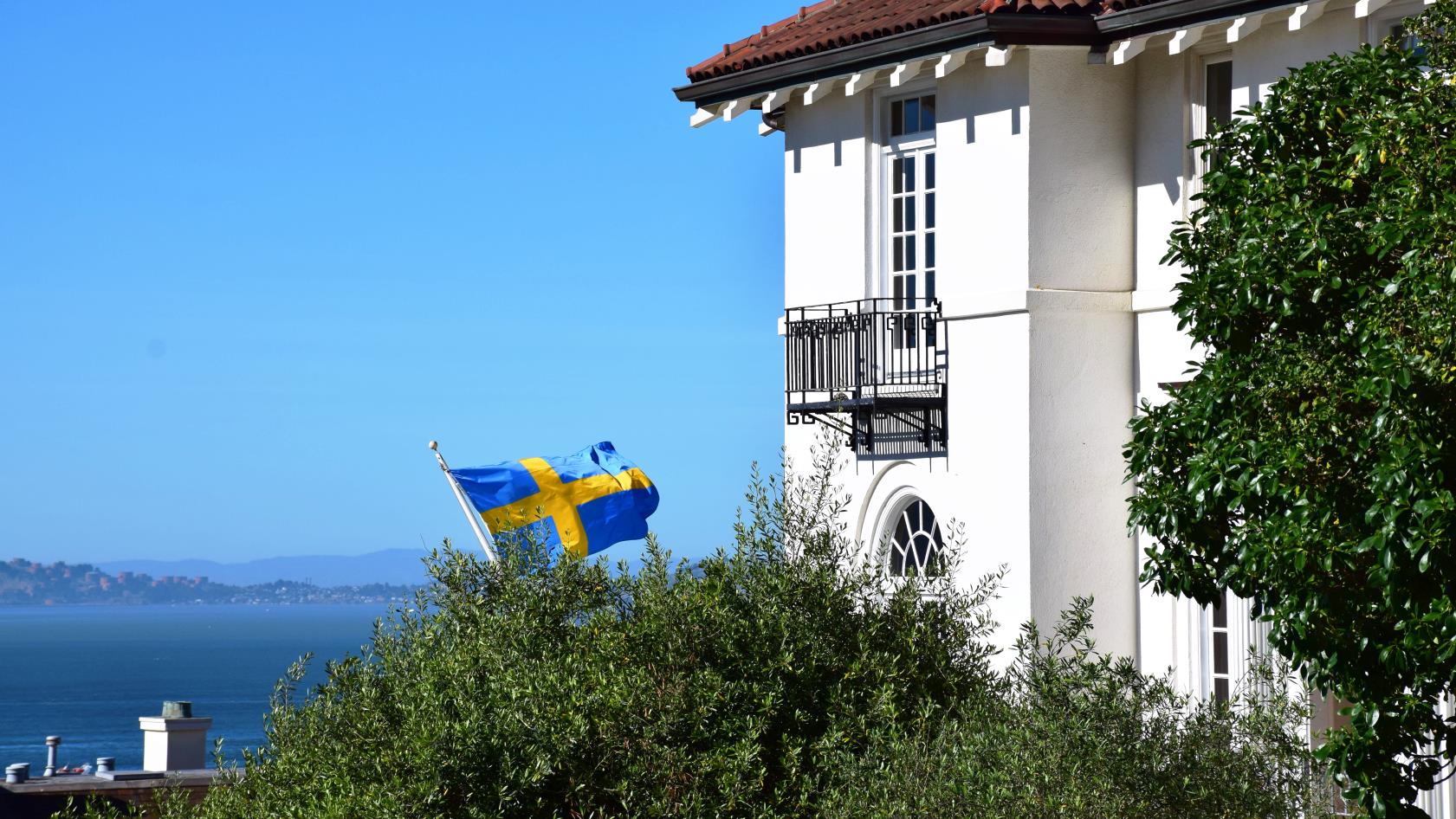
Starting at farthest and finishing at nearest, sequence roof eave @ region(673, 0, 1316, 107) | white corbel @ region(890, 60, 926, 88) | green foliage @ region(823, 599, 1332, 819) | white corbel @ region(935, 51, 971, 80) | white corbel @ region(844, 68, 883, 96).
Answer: white corbel @ region(844, 68, 883, 96) → white corbel @ region(890, 60, 926, 88) → white corbel @ region(935, 51, 971, 80) → roof eave @ region(673, 0, 1316, 107) → green foliage @ region(823, 599, 1332, 819)

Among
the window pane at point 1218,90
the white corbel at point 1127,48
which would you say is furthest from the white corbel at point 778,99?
the window pane at point 1218,90

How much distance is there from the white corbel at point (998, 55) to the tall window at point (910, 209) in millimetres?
1556

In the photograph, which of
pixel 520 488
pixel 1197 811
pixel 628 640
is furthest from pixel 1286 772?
pixel 520 488

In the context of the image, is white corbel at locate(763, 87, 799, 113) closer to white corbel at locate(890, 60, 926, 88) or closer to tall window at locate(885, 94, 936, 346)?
tall window at locate(885, 94, 936, 346)

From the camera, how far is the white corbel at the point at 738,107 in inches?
712

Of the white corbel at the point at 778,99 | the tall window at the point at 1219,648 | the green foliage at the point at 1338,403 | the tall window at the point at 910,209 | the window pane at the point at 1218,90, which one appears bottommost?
the tall window at the point at 1219,648

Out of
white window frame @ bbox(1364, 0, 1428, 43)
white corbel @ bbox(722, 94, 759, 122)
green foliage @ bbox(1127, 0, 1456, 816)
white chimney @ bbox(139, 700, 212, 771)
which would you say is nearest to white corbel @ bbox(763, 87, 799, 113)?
white corbel @ bbox(722, 94, 759, 122)

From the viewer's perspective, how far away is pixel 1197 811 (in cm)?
975

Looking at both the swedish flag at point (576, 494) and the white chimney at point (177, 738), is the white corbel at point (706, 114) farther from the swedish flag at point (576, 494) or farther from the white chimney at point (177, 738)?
the white chimney at point (177, 738)

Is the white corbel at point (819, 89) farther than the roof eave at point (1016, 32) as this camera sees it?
Yes

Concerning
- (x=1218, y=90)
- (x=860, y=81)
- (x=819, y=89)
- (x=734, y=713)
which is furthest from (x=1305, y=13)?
(x=734, y=713)

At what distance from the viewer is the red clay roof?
1536 centimetres

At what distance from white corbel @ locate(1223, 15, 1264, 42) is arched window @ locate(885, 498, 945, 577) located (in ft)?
16.7

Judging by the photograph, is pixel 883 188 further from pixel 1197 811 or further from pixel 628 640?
pixel 1197 811
